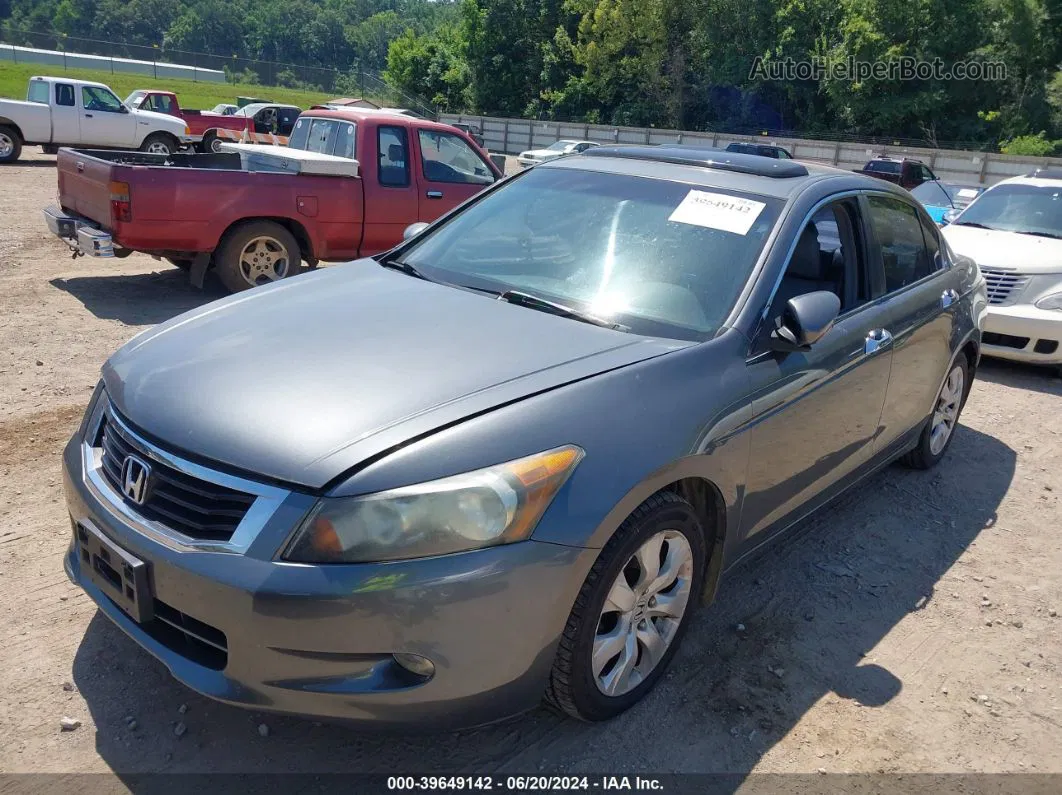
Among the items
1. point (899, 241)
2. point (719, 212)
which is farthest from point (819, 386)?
point (899, 241)

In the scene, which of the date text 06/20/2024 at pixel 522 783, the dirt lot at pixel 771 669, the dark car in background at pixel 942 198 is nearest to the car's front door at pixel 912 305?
the dirt lot at pixel 771 669

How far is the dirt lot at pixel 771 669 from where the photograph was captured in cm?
268

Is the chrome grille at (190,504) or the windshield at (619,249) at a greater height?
the windshield at (619,249)

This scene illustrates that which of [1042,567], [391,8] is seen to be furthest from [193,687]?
[391,8]

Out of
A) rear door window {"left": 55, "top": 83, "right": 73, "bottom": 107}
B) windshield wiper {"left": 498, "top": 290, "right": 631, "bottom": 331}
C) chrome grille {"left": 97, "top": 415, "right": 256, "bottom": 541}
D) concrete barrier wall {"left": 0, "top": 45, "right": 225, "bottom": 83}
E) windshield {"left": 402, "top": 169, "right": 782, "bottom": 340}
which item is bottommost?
chrome grille {"left": 97, "top": 415, "right": 256, "bottom": 541}

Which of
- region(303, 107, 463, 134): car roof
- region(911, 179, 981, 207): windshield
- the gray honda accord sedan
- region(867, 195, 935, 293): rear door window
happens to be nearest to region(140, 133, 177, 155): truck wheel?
region(303, 107, 463, 134): car roof

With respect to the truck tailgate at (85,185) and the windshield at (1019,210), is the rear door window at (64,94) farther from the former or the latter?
the windshield at (1019,210)

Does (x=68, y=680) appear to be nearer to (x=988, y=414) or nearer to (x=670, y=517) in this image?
(x=670, y=517)

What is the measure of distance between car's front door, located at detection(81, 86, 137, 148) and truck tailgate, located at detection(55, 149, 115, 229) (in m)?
12.8

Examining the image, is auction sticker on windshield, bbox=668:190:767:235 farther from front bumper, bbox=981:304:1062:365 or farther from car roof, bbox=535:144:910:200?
front bumper, bbox=981:304:1062:365

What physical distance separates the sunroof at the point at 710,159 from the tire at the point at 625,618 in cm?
172

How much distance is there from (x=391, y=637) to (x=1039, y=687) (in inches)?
101

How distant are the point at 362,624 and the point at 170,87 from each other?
207ft

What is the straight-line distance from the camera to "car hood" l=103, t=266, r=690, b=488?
238cm
